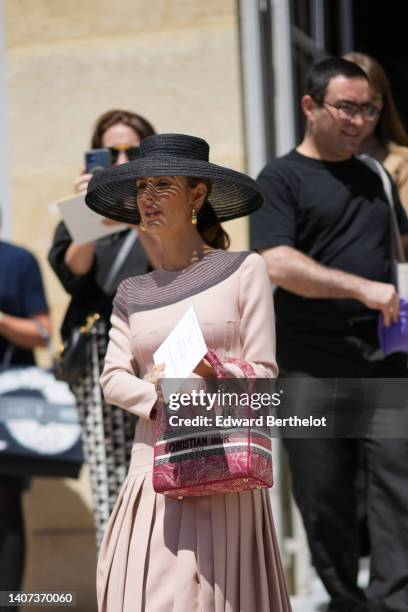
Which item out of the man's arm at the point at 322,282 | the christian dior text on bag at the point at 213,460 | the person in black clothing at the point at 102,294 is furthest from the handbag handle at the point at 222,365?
the person in black clothing at the point at 102,294

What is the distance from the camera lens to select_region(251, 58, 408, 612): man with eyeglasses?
500cm

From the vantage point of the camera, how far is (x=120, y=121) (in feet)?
18.6

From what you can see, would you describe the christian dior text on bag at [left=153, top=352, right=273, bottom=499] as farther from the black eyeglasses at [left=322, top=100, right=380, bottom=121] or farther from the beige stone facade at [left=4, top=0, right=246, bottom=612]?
the beige stone facade at [left=4, top=0, right=246, bottom=612]

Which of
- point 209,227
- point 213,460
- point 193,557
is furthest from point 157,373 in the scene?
point 209,227

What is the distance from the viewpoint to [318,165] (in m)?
5.19

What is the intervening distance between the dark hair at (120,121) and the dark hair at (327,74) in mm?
857

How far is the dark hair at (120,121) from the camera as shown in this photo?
223 inches

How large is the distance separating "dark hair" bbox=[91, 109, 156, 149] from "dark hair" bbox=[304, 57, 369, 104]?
0.86 m

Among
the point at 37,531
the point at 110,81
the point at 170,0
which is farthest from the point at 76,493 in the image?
the point at 170,0

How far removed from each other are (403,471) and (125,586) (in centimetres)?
135

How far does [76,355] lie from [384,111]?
1674mm

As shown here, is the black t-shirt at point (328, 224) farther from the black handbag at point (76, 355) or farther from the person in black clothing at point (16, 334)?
Result: the person in black clothing at point (16, 334)

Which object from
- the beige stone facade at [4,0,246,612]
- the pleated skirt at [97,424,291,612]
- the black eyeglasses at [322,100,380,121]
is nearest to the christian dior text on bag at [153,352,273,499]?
the pleated skirt at [97,424,291,612]

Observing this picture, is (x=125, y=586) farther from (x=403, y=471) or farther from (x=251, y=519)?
(x=403, y=471)
